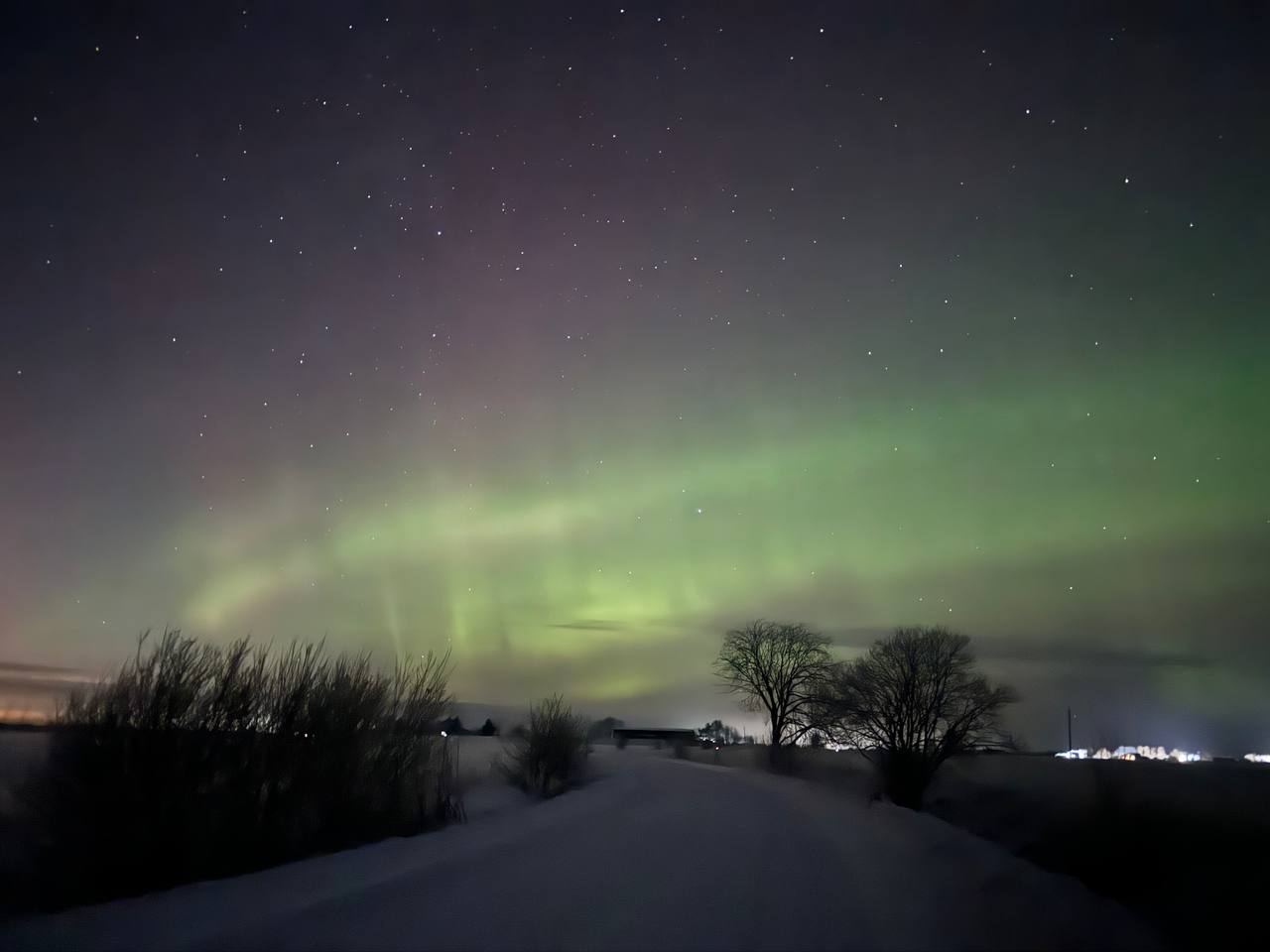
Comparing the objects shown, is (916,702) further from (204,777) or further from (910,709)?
(204,777)

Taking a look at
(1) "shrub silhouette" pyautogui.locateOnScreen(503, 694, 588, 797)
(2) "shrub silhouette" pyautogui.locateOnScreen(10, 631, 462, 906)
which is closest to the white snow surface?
(2) "shrub silhouette" pyautogui.locateOnScreen(10, 631, 462, 906)

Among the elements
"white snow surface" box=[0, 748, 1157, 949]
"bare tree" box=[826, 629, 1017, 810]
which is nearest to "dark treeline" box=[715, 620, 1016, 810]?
"bare tree" box=[826, 629, 1017, 810]

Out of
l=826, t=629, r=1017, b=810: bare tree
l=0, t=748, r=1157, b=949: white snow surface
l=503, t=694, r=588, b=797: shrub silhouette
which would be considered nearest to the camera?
l=0, t=748, r=1157, b=949: white snow surface

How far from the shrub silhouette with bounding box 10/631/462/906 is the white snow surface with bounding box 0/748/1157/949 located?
1.74 ft

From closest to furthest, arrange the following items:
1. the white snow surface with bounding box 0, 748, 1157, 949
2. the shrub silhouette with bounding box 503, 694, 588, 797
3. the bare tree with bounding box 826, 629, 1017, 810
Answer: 1. the white snow surface with bounding box 0, 748, 1157, 949
2. the shrub silhouette with bounding box 503, 694, 588, 797
3. the bare tree with bounding box 826, 629, 1017, 810

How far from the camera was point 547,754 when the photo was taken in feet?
84.8

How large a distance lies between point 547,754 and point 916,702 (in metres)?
24.6

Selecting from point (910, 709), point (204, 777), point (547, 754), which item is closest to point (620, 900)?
point (204, 777)

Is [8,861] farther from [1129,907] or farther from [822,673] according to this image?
[822,673]

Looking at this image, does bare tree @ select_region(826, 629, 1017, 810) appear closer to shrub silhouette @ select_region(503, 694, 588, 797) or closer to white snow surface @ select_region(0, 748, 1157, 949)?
shrub silhouette @ select_region(503, 694, 588, 797)

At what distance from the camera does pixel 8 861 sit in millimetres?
9930

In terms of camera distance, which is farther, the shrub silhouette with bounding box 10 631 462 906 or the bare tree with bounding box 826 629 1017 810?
the bare tree with bounding box 826 629 1017 810

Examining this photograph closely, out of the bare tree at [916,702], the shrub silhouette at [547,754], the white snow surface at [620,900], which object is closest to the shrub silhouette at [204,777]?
the white snow surface at [620,900]

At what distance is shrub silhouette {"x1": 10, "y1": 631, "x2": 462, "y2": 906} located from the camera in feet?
33.5
